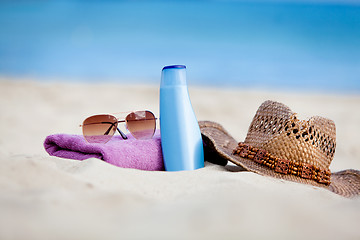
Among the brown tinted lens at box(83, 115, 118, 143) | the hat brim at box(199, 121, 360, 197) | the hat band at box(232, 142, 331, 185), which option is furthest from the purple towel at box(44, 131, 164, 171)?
the hat band at box(232, 142, 331, 185)

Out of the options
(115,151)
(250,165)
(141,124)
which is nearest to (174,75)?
(141,124)

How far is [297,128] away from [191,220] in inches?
46.8

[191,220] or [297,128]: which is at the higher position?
[297,128]

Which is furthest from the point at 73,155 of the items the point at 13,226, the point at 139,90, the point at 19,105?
the point at 139,90

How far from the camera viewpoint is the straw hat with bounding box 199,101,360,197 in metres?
1.99

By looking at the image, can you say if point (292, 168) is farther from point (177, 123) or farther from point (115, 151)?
point (115, 151)

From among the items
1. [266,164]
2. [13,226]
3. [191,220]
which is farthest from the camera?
[266,164]

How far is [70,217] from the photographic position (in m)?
1.04

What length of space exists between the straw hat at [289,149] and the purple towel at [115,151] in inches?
15.9

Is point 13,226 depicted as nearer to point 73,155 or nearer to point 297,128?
point 73,155

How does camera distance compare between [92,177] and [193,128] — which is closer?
[92,177]

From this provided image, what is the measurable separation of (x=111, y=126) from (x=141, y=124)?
0.72ft

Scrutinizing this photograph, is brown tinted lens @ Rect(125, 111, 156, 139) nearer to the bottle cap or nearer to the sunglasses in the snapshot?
the sunglasses

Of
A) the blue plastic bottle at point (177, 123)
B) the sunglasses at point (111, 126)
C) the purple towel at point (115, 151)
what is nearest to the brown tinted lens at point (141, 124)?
the sunglasses at point (111, 126)
